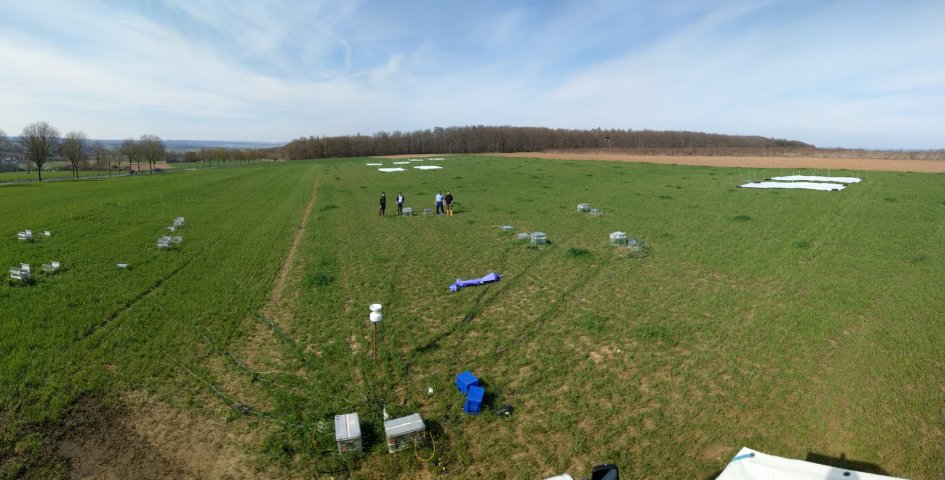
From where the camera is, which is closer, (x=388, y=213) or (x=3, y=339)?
(x=3, y=339)

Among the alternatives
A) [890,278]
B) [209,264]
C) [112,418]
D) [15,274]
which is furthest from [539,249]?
[15,274]

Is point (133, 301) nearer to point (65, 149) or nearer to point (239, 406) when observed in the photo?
point (239, 406)

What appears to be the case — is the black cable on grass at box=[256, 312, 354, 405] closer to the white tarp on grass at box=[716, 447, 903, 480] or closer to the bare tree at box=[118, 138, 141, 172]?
the white tarp on grass at box=[716, 447, 903, 480]

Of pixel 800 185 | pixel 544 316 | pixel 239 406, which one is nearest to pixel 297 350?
pixel 239 406

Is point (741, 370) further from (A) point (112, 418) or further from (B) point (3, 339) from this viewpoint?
(B) point (3, 339)

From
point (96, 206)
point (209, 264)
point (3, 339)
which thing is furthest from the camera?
point (96, 206)

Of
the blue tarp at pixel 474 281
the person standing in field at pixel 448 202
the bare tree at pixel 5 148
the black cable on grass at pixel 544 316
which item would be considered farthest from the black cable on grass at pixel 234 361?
the bare tree at pixel 5 148

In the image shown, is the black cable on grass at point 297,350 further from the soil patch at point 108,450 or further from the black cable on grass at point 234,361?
the soil patch at point 108,450
